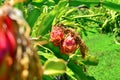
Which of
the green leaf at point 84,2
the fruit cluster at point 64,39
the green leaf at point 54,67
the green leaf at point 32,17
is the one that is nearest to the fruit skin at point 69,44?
the fruit cluster at point 64,39

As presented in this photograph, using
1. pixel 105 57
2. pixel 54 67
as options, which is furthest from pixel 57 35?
pixel 105 57

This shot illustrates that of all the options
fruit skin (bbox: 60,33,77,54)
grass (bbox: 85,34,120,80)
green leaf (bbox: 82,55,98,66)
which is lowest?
grass (bbox: 85,34,120,80)

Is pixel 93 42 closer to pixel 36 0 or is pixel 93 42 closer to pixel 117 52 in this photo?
pixel 117 52

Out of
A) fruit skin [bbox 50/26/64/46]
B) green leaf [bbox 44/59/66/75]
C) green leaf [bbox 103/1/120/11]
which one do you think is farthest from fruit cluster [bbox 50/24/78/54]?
green leaf [bbox 44/59/66/75]

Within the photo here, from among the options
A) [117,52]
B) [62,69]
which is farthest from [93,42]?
[62,69]

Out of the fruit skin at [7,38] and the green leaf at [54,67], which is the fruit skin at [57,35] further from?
the fruit skin at [7,38]

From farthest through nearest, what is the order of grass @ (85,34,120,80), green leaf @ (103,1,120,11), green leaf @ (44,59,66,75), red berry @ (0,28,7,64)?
grass @ (85,34,120,80), green leaf @ (103,1,120,11), green leaf @ (44,59,66,75), red berry @ (0,28,7,64)

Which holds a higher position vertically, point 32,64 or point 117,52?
point 32,64

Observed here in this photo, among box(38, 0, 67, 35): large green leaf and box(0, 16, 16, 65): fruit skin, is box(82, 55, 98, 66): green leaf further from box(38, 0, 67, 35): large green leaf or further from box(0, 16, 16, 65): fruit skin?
box(0, 16, 16, 65): fruit skin
